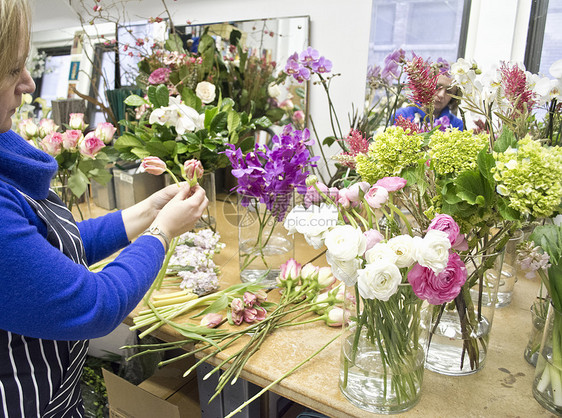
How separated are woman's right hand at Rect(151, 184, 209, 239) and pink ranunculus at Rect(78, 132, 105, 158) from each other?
47cm

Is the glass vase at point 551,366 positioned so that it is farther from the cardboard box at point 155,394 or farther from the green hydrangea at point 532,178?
the cardboard box at point 155,394

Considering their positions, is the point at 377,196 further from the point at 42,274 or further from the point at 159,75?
the point at 159,75

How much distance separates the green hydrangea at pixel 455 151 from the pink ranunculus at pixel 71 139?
105 cm

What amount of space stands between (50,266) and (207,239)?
635 mm

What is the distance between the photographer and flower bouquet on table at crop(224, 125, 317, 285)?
1113mm

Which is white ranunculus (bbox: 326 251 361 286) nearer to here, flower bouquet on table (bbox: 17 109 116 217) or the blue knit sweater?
the blue knit sweater

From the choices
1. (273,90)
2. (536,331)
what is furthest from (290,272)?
(273,90)

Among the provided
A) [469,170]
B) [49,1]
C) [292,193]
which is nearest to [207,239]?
[292,193]

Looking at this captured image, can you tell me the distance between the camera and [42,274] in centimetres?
67

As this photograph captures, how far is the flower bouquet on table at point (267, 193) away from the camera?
1.11m

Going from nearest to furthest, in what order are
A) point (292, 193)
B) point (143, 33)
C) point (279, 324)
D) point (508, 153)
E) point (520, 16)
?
point (508, 153)
point (279, 324)
point (292, 193)
point (520, 16)
point (143, 33)

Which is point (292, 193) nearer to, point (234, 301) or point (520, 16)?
point (234, 301)

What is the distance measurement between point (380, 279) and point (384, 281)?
1 cm

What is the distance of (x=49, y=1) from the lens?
10.4 ft
